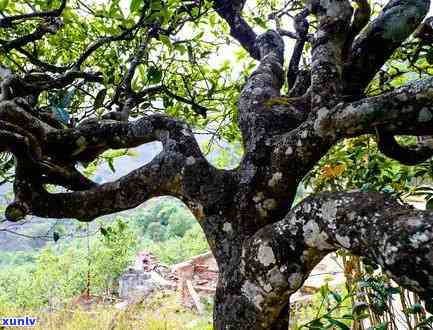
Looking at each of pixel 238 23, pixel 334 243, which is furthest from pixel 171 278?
pixel 334 243

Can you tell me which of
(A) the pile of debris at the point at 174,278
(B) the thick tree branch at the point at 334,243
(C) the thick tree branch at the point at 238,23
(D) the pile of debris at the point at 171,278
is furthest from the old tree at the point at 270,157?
(D) the pile of debris at the point at 171,278

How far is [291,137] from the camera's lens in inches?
58.8

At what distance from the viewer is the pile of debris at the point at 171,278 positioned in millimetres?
11528

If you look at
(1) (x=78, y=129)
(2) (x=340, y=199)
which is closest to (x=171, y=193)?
(1) (x=78, y=129)

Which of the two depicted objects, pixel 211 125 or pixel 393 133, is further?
pixel 211 125

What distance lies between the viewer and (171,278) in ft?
43.7

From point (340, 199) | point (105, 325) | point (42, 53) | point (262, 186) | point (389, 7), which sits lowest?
point (105, 325)

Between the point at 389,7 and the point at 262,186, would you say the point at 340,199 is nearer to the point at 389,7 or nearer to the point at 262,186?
the point at 262,186

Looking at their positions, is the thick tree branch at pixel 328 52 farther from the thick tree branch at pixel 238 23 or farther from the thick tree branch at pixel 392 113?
the thick tree branch at pixel 238 23

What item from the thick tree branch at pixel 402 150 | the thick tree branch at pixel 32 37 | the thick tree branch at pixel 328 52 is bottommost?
the thick tree branch at pixel 402 150

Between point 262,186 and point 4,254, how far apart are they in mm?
42038

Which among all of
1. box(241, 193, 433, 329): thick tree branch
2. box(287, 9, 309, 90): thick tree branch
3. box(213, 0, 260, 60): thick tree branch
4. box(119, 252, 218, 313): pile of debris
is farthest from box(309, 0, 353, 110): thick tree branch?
box(119, 252, 218, 313): pile of debris

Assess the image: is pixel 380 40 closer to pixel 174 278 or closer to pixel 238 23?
pixel 238 23

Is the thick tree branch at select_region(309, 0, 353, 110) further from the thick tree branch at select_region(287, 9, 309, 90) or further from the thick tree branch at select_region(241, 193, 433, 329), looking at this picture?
the thick tree branch at select_region(287, 9, 309, 90)
